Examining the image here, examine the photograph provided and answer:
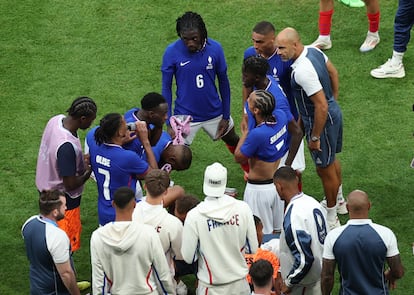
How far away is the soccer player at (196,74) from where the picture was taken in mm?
9164

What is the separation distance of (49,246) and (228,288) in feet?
4.51

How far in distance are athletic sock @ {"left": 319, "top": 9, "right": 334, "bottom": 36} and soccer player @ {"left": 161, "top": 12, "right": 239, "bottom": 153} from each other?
2802 mm

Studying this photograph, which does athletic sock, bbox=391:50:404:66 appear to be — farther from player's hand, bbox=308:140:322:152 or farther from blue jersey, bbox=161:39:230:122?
player's hand, bbox=308:140:322:152

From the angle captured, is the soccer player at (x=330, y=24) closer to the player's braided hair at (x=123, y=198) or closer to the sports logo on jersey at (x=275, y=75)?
the sports logo on jersey at (x=275, y=75)

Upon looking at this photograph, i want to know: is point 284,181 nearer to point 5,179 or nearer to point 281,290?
point 281,290

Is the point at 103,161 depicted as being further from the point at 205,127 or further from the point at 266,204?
the point at 205,127

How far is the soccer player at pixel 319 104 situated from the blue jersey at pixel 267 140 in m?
0.42

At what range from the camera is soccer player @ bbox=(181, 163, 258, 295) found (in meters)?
6.88

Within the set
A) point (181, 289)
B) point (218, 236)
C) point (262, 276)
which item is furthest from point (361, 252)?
point (181, 289)

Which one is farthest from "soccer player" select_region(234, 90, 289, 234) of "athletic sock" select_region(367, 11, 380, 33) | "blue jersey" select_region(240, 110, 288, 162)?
"athletic sock" select_region(367, 11, 380, 33)

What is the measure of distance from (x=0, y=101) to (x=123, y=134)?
407 centimetres

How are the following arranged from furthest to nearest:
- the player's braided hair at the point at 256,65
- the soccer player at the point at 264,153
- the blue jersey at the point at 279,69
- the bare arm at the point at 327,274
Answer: the blue jersey at the point at 279,69 → the player's braided hair at the point at 256,65 → the soccer player at the point at 264,153 → the bare arm at the point at 327,274

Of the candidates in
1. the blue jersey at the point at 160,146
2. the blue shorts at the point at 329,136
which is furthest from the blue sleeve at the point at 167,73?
the blue shorts at the point at 329,136

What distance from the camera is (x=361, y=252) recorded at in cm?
668
